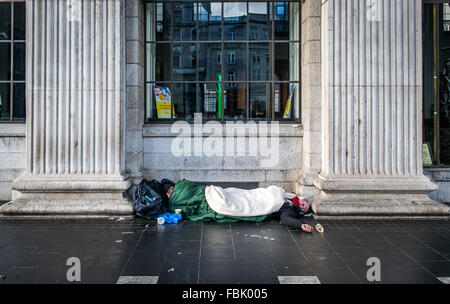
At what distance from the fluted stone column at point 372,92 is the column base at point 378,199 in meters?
0.05

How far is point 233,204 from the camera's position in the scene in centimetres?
684

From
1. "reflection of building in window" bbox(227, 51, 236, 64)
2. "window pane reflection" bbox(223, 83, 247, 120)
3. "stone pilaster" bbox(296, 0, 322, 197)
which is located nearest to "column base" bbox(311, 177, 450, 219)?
"stone pilaster" bbox(296, 0, 322, 197)

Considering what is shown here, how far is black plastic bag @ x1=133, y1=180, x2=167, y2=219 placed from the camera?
22.9 feet

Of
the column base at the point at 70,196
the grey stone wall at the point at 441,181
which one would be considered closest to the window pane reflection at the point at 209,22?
the column base at the point at 70,196

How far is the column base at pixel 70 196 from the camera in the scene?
7.12m

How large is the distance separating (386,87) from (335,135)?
128cm

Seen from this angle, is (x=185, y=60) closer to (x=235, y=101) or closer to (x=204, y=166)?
(x=235, y=101)

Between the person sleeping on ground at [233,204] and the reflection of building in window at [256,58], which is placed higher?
the reflection of building in window at [256,58]

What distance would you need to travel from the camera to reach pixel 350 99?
7359mm

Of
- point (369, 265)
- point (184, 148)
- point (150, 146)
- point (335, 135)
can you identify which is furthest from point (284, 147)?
point (369, 265)

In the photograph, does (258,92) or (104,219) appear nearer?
(104,219)

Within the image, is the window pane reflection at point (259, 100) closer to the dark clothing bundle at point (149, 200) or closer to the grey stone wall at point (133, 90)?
the grey stone wall at point (133, 90)

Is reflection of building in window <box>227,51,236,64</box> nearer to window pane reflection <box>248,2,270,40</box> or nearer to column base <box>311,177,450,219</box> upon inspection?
window pane reflection <box>248,2,270,40</box>

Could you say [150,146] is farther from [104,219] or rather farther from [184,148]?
[104,219]
